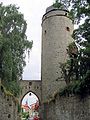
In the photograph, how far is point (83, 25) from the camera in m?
13.4

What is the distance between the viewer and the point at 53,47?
28891mm

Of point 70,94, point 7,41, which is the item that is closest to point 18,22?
point 7,41

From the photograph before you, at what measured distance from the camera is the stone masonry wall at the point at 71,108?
13515 mm

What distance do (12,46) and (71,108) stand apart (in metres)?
7.63

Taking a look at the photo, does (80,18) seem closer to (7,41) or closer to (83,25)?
(83,25)

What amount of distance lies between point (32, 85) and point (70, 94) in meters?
15.9

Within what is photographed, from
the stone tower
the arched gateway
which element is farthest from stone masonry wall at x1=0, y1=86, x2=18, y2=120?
the arched gateway

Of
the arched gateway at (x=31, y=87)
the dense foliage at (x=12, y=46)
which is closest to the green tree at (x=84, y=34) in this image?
the dense foliage at (x=12, y=46)

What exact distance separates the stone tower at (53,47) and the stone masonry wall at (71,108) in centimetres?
841

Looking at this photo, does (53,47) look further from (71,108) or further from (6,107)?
(6,107)

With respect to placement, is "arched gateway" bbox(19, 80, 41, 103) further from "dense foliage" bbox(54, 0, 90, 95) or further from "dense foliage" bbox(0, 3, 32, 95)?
"dense foliage" bbox(54, 0, 90, 95)

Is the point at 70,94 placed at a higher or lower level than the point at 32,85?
lower

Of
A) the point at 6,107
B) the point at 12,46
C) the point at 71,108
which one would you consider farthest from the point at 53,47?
the point at 6,107

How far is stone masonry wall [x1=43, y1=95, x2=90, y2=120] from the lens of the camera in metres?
13.5
